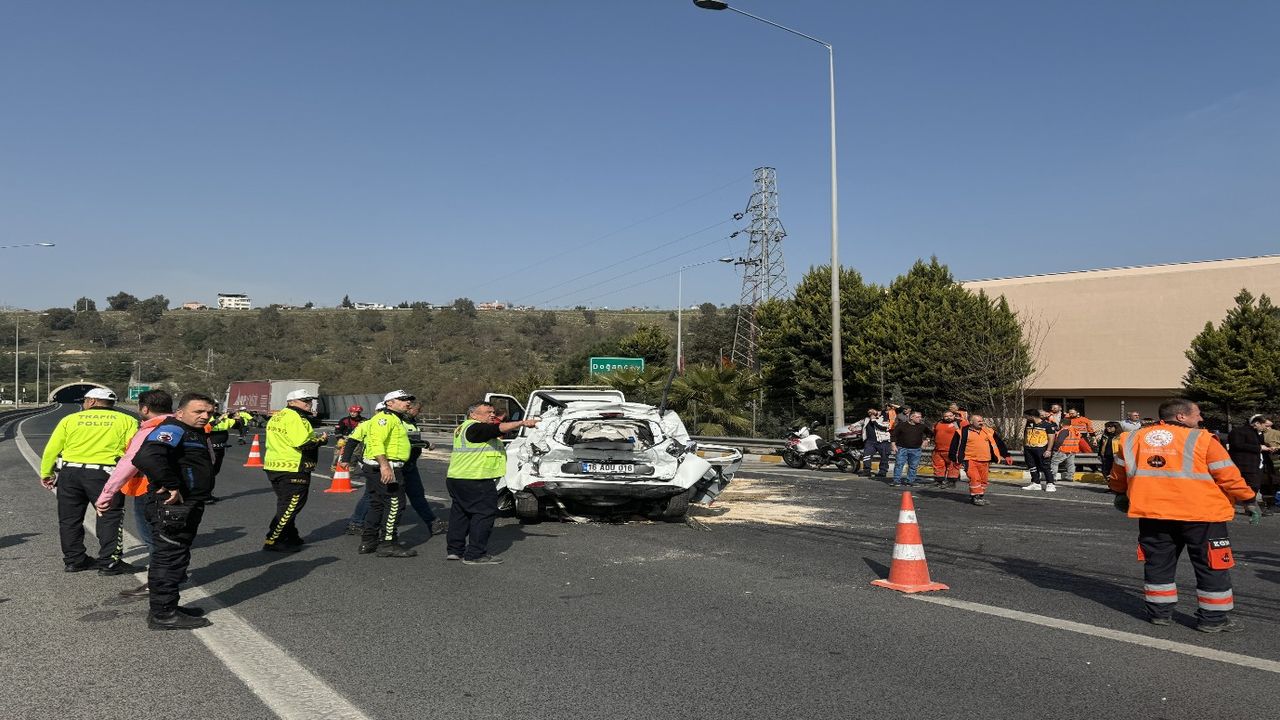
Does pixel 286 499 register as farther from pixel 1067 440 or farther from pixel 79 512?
pixel 1067 440

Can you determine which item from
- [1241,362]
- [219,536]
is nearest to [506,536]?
[219,536]

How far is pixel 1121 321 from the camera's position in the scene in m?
40.4

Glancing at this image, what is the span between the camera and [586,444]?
441 inches

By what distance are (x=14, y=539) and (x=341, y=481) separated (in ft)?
20.2

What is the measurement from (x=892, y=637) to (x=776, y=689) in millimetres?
1431

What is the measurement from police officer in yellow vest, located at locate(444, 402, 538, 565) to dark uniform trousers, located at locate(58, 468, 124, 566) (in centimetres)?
280

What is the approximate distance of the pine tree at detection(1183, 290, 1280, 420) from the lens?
107 feet

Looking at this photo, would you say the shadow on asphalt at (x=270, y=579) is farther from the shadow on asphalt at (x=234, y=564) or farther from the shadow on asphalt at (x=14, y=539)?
the shadow on asphalt at (x=14, y=539)

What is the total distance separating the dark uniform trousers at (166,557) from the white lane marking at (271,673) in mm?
315

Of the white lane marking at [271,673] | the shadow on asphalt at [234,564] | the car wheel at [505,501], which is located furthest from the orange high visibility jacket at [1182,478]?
the shadow on asphalt at [234,564]

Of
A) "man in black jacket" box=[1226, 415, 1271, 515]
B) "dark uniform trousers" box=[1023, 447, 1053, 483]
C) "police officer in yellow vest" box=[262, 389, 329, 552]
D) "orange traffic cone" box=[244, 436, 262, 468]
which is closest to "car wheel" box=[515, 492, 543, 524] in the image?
"police officer in yellow vest" box=[262, 389, 329, 552]

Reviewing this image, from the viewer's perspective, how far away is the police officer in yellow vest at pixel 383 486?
9.31 meters

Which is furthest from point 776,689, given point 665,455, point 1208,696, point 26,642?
point 665,455

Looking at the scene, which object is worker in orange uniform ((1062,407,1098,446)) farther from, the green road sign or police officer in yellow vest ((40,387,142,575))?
the green road sign
